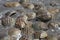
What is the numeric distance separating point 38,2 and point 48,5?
0.10 meters

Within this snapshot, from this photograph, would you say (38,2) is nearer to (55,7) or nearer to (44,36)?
(55,7)

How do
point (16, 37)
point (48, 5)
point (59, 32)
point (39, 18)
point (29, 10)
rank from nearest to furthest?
1. point (16, 37)
2. point (59, 32)
3. point (39, 18)
4. point (29, 10)
5. point (48, 5)

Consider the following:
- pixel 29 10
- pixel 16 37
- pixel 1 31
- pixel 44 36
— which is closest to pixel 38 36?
Answer: pixel 44 36

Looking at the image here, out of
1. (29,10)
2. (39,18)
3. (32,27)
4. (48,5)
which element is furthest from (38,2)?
(32,27)

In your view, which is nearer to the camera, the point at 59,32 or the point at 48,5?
the point at 59,32

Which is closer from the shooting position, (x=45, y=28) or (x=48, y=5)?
(x=45, y=28)

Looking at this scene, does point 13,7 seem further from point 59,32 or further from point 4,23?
point 59,32

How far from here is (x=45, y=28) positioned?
1301mm

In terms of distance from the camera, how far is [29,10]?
61.0 inches

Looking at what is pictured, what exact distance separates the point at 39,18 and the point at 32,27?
0.46ft

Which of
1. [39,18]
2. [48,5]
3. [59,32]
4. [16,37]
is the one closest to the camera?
[16,37]

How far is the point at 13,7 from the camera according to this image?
5.23 ft

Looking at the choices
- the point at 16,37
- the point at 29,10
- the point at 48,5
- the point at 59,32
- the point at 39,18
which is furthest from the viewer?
the point at 48,5

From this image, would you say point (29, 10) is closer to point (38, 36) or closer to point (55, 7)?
point (55, 7)
